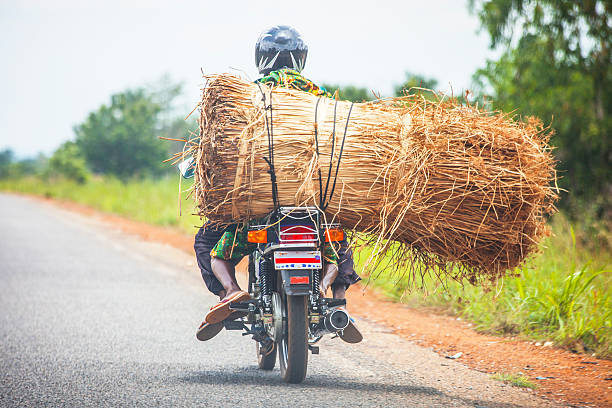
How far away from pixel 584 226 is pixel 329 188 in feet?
22.8

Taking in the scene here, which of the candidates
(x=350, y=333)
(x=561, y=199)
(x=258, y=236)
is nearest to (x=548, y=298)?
(x=350, y=333)

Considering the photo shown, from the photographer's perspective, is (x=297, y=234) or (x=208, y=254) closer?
(x=297, y=234)

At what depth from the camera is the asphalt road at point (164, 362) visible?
141 inches

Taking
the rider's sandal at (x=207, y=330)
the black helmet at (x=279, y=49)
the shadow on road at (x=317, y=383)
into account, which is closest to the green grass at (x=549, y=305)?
the shadow on road at (x=317, y=383)

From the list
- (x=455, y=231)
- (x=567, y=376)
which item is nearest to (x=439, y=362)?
(x=567, y=376)

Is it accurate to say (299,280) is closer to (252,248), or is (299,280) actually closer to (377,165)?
(252,248)

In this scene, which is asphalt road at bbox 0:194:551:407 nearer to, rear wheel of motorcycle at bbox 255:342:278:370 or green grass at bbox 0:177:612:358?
rear wheel of motorcycle at bbox 255:342:278:370

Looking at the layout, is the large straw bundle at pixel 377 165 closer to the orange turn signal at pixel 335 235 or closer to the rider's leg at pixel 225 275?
the orange turn signal at pixel 335 235

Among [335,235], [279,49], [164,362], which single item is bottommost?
[164,362]

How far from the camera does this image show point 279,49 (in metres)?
4.31

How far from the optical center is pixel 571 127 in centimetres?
1198

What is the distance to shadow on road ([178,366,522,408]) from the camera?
3705 mm

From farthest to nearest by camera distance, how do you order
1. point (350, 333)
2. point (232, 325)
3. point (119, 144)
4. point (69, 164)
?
point (69, 164)
point (119, 144)
point (232, 325)
point (350, 333)

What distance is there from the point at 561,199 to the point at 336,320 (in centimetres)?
848
